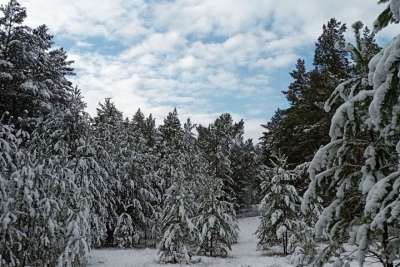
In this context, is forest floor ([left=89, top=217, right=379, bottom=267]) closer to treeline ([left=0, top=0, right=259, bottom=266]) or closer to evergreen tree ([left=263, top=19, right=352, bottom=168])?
treeline ([left=0, top=0, right=259, bottom=266])

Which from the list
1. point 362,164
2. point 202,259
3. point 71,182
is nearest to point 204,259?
point 202,259

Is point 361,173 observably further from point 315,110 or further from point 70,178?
point 315,110

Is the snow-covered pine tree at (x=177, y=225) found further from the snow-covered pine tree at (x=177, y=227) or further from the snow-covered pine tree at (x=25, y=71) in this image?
the snow-covered pine tree at (x=25, y=71)

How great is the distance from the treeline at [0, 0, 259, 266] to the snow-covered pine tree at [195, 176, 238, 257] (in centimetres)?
6

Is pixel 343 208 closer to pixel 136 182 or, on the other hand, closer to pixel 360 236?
pixel 360 236

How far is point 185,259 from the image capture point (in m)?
18.9

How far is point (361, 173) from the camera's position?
207 inches

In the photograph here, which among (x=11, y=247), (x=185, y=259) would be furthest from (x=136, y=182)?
(x=11, y=247)

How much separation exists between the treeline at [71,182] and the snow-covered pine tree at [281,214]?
7.85 feet

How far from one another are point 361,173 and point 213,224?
16.5 metres

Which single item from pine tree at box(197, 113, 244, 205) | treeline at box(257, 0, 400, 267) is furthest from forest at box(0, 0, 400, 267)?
pine tree at box(197, 113, 244, 205)

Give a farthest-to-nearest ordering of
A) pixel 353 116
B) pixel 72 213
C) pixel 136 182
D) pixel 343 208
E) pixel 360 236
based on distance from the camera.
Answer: pixel 136 182 → pixel 72 213 → pixel 343 208 → pixel 353 116 → pixel 360 236

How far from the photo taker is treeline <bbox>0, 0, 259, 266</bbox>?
13680mm

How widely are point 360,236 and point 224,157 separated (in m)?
41.3
